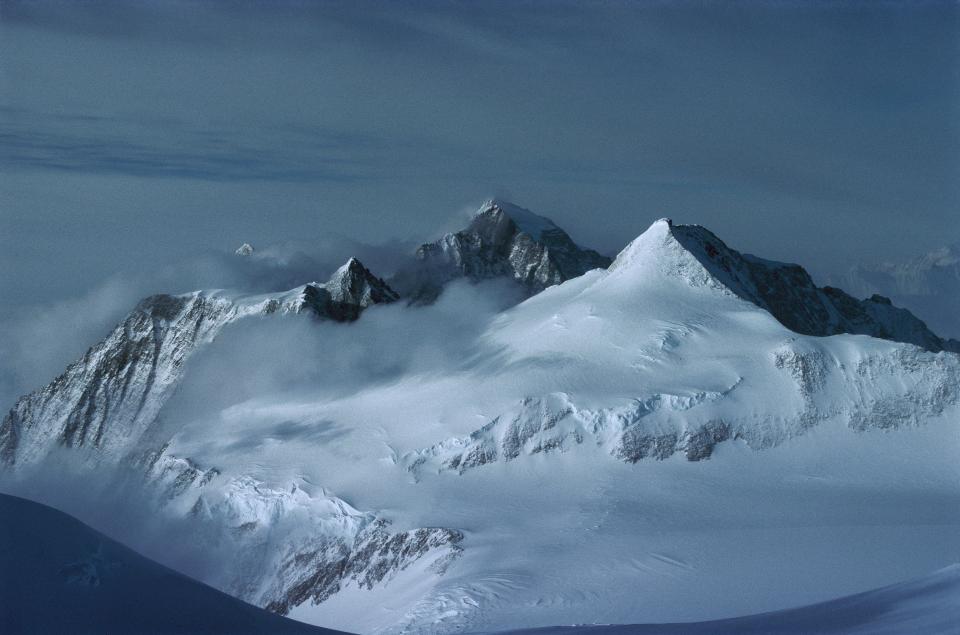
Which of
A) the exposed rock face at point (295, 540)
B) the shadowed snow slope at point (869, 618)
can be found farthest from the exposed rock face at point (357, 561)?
the shadowed snow slope at point (869, 618)

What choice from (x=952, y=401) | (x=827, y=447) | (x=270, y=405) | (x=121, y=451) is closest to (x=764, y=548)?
(x=827, y=447)

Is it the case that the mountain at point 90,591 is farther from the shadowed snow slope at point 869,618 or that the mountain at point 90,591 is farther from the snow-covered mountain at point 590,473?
the snow-covered mountain at point 590,473

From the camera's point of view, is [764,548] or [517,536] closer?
[764,548]

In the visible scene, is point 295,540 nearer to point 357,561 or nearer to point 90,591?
point 357,561

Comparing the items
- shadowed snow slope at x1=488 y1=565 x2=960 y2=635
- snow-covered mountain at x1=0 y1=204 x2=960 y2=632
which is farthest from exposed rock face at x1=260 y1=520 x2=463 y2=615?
shadowed snow slope at x1=488 y1=565 x2=960 y2=635

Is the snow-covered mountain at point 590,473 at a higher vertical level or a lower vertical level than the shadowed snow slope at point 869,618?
higher

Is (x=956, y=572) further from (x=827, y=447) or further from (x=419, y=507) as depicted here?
(x=827, y=447)

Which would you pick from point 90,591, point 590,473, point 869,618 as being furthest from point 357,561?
point 869,618
